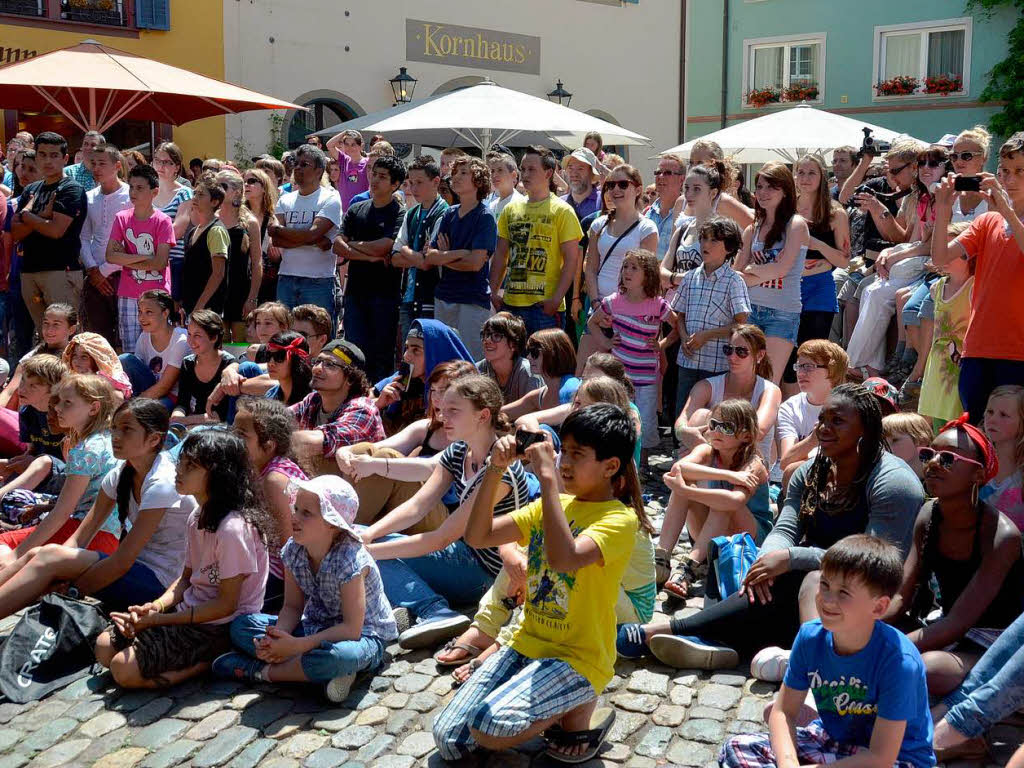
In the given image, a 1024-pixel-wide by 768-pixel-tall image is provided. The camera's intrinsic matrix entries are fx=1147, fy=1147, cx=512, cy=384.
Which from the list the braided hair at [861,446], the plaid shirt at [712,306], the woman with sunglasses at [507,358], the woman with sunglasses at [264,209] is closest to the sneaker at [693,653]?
the braided hair at [861,446]

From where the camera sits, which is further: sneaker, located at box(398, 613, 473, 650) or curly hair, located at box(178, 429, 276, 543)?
sneaker, located at box(398, 613, 473, 650)

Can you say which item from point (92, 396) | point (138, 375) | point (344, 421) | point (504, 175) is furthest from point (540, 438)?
point (504, 175)

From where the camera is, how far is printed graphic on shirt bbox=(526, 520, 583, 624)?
3.85 m

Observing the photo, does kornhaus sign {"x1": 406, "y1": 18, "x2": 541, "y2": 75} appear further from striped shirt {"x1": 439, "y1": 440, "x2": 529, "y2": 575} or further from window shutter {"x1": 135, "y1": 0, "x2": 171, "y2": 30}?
striped shirt {"x1": 439, "y1": 440, "x2": 529, "y2": 575}

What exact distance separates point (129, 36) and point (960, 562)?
17999 mm

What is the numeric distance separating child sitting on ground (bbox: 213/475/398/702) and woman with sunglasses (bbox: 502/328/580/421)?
1962mm

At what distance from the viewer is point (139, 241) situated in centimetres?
880

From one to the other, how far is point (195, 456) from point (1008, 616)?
3.11 meters

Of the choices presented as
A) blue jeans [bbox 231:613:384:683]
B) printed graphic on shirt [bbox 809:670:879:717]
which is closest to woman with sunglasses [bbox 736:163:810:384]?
blue jeans [bbox 231:613:384:683]

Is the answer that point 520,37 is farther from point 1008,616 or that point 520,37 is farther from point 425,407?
point 1008,616

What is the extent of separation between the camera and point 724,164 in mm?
8078

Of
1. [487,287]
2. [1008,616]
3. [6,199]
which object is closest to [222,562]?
[1008,616]

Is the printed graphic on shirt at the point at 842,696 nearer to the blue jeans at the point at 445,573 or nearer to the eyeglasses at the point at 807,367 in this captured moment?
the blue jeans at the point at 445,573

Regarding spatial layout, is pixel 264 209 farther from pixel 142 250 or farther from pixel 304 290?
pixel 142 250
